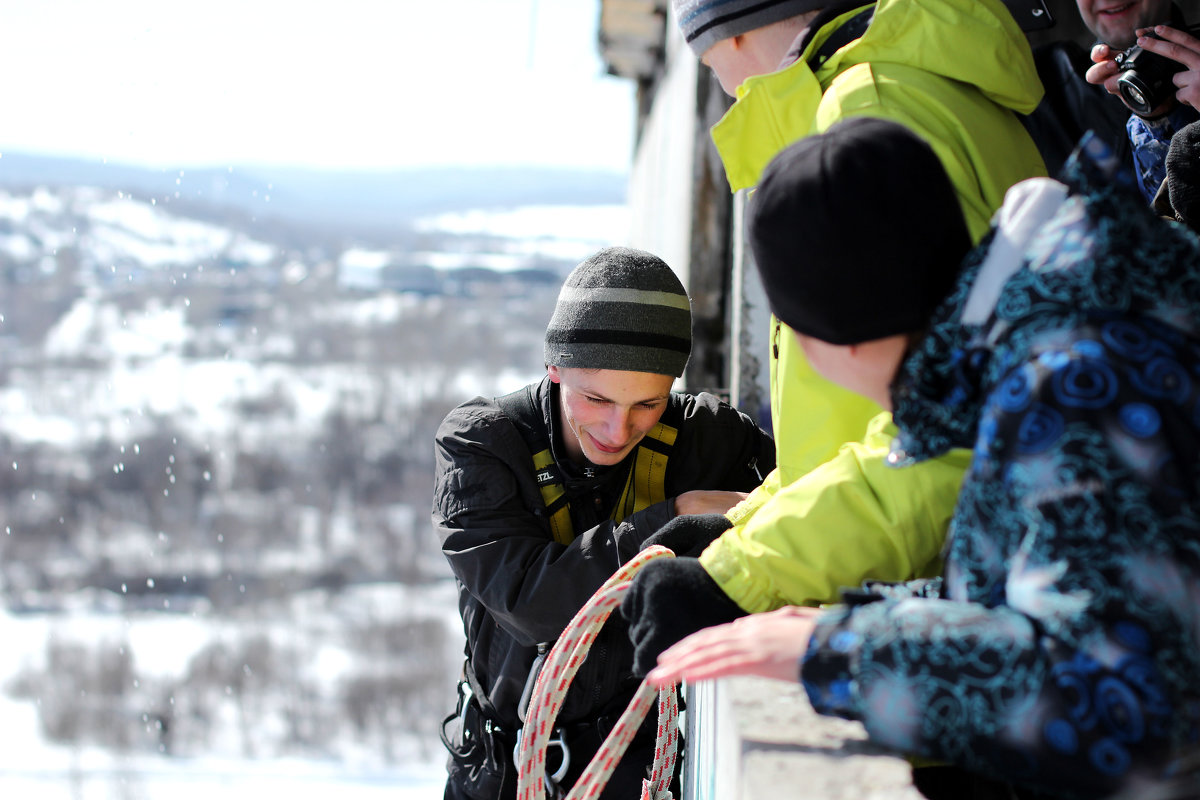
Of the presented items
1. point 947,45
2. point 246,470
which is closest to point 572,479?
point 947,45

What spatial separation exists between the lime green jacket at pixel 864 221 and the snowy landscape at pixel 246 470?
3995 cm

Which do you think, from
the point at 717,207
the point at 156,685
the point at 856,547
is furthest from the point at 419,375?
the point at 856,547

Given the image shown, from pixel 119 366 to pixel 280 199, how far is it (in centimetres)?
2274

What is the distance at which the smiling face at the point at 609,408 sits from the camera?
2123 millimetres

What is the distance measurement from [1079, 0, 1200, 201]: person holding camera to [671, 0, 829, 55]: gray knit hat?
0.62 meters

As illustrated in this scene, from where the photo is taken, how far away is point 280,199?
123ft

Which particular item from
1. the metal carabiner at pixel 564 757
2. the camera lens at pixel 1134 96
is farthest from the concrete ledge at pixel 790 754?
the camera lens at pixel 1134 96

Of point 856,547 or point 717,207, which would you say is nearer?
point 856,547

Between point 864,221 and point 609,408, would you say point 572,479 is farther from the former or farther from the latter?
point 864,221

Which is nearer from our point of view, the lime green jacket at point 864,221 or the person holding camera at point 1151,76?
the lime green jacket at point 864,221

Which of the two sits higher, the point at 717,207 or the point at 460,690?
the point at 717,207

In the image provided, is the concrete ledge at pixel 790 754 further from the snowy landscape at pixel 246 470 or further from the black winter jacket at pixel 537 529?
the snowy landscape at pixel 246 470

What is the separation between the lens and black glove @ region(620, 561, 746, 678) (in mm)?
1261

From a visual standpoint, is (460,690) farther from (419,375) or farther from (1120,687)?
(419,375)
